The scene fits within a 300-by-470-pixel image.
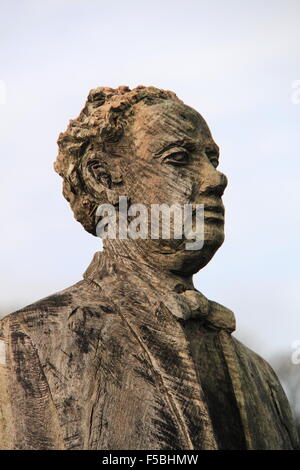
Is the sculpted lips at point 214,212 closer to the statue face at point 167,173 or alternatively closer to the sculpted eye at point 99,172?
the statue face at point 167,173

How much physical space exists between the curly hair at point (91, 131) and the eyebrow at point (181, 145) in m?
0.49

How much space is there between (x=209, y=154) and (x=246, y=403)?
2.66 metres

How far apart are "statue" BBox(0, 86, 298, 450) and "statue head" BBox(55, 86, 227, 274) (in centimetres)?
1

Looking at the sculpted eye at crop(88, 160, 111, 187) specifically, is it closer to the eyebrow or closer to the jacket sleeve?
the eyebrow

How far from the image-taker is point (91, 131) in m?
19.7

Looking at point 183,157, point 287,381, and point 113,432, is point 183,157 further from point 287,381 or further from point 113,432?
point 287,381

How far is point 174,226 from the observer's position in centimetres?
1925

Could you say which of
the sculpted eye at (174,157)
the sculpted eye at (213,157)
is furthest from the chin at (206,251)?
the sculpted eye at (213,157)

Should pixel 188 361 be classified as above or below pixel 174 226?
below

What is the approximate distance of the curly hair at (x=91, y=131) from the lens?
19625mm
